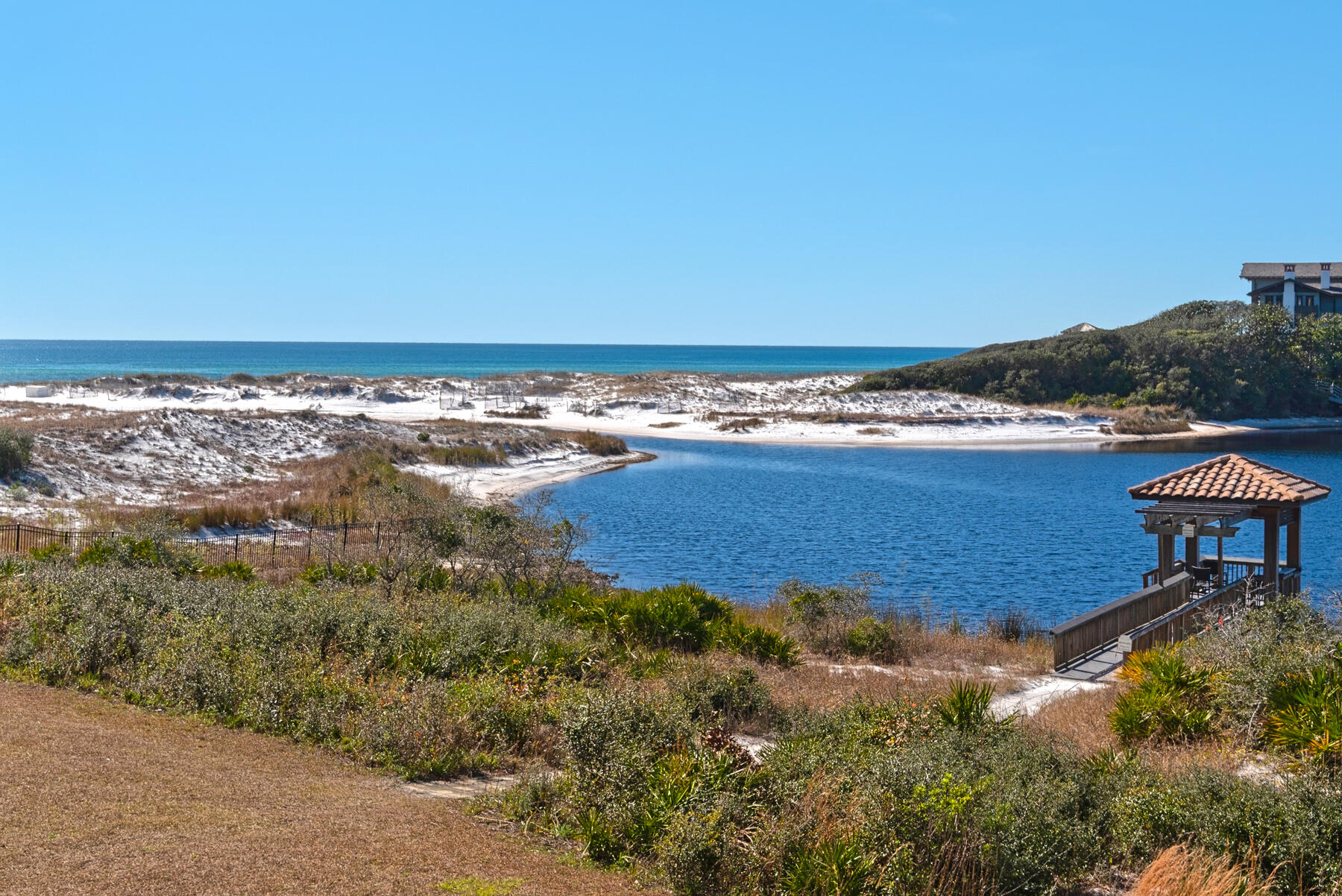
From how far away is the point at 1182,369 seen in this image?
91438mm

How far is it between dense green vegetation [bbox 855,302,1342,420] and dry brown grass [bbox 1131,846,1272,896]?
90767mm

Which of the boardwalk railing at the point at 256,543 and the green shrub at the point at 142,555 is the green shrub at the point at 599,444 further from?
the green shrub at the point at 142,555

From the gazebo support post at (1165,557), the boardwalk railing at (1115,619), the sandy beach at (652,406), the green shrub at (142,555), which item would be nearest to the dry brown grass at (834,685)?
the boardwalk railing at (1115,619)

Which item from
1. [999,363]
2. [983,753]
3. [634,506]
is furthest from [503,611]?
[999,363]

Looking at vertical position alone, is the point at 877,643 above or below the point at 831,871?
below

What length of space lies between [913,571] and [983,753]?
21476 mm

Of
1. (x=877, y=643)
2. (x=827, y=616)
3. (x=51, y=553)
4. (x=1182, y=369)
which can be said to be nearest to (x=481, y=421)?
(x=51, y=553)

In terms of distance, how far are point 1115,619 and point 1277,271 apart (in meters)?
107

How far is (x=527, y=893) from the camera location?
6.62 m

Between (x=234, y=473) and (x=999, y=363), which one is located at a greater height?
(x=999, y=363)

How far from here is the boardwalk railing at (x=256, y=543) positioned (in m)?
20.9

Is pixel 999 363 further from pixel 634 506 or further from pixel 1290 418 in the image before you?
pixel 634 506

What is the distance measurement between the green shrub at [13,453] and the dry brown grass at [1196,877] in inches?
1299

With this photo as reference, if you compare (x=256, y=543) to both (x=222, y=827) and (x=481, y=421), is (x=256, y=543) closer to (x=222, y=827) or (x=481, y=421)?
(x=222, y=827)
